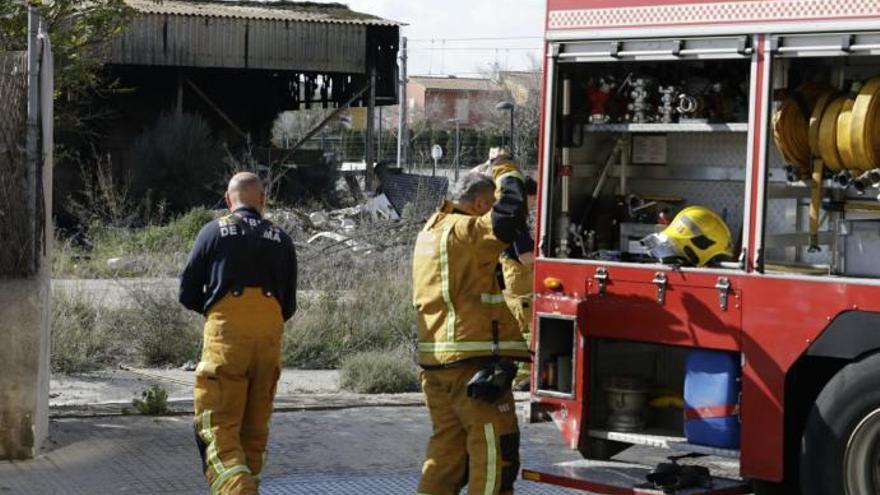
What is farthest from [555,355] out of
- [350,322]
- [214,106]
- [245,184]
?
[214,106]

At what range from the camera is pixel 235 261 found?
690cm

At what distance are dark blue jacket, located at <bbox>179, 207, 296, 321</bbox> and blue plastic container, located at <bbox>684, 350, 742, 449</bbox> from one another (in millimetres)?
2089

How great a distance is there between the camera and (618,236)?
7602mm

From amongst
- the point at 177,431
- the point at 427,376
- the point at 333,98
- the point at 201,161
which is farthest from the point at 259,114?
the point at 427,376

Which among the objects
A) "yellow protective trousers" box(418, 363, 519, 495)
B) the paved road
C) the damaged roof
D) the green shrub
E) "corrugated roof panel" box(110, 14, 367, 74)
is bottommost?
the paved road

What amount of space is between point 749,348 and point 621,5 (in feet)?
5.89

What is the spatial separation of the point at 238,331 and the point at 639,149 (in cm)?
244

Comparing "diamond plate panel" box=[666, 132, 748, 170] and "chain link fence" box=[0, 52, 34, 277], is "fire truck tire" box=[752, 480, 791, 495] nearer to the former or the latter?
"diamond plate panel" box=[666, 132, 748, 170]

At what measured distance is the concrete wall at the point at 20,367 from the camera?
8.03m

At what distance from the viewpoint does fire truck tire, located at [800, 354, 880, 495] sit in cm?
610

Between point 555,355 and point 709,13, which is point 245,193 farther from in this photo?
point 709,13

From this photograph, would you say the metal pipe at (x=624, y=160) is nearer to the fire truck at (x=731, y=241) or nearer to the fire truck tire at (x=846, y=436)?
the fire truck at (x=731, y=241)

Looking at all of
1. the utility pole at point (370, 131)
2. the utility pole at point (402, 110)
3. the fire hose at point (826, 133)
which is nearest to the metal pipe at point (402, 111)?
the utility pole at point (402, 110)

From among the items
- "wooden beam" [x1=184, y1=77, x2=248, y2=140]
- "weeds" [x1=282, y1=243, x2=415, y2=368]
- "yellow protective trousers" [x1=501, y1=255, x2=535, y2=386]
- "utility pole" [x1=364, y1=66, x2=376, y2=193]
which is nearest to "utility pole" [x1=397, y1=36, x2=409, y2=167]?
"utility pole" [x1=364, y1=66, x2=376, y2=193]
